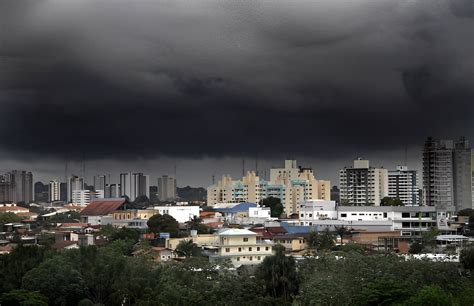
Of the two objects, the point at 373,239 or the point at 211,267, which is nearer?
the point at 211,267

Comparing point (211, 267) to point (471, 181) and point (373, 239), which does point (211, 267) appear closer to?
point (373, 239)

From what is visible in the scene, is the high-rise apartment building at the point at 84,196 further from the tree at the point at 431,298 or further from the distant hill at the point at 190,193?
the tree at the point at 431,298

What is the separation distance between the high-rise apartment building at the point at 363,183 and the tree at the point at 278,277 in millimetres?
40588

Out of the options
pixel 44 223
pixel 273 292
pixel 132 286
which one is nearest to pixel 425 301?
pixel 273 292

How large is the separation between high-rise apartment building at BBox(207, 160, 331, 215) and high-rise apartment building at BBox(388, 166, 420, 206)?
7363mm

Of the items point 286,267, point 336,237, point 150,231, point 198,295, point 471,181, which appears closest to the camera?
point 198,295

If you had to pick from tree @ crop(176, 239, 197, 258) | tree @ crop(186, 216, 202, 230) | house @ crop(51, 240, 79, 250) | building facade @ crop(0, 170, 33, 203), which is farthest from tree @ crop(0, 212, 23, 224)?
building facade @ crop(0, 170, 33, 203)

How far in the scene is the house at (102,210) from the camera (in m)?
41.2

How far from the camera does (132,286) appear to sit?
1620 centimetres

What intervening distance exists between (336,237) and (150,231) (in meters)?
7.94

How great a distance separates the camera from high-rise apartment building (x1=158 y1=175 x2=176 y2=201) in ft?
307

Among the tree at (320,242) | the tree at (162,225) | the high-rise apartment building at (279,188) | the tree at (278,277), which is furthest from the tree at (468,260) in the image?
the high-rise apartment building at (279,188)

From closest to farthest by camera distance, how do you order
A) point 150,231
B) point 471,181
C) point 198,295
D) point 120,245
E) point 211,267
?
1. point 198,295
2. point 211,267
3. point 120,245
4. point 150,231
5. point 471,181

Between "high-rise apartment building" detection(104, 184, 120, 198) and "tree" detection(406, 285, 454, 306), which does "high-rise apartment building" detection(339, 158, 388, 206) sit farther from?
"tree" detection(406, 285, 454, 306)
